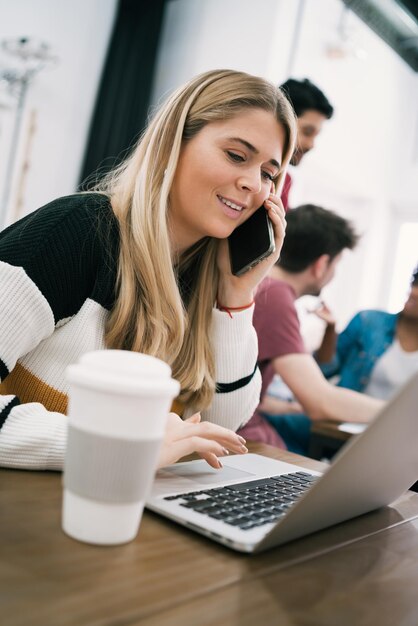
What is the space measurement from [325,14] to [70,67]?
180cm

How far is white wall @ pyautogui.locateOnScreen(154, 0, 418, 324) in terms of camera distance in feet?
12.8

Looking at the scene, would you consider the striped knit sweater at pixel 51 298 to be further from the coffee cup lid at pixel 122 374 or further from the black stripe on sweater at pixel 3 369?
the coffee cup lid at pixel 122 374

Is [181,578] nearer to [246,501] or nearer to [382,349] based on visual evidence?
[246,501]

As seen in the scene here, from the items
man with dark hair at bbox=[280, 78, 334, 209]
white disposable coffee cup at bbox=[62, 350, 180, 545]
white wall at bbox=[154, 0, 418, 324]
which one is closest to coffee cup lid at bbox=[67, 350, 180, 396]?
white disposable coffee cup at bbox=[62, 350, 180, 545]

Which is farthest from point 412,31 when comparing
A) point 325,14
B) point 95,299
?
point 95,299

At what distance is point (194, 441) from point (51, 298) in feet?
1.10

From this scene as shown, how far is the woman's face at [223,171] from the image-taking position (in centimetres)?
114

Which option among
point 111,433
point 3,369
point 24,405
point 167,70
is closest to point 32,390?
point 3,369

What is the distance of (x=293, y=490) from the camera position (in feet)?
2.41

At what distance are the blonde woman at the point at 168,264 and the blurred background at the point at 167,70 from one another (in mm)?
2438

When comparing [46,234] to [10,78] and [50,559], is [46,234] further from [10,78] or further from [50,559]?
[10,78]

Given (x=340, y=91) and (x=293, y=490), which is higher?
(x=340, y=91)

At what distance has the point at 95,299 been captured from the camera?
0.99 meters

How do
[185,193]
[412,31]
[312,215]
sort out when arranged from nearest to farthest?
[185,193] → [312,215] → [412,31]
